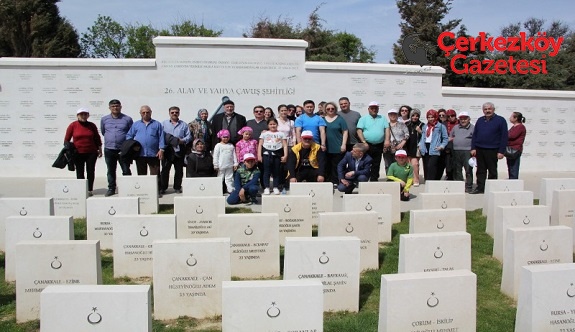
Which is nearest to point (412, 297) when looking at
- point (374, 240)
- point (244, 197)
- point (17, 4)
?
point (374, 240)

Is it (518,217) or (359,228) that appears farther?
(518,217)

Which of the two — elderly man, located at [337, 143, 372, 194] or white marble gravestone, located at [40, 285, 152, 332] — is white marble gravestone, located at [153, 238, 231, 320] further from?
elderly man, located at [337, 143, 372, 194]

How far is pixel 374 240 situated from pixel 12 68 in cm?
1061

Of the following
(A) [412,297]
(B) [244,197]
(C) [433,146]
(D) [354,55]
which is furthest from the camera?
(D) [354,55]

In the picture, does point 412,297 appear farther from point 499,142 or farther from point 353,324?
point 499,142

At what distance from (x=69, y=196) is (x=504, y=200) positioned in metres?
6.15

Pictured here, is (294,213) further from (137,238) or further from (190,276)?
(190,276)

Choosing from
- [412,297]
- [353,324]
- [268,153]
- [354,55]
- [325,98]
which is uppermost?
[354,55]

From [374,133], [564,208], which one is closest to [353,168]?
[374,133]

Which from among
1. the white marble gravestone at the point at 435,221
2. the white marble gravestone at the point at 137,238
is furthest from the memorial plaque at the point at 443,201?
the white marble gravestone at the point at 137,238

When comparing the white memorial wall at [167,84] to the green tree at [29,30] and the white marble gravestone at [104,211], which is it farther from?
the green tree at [29,30]

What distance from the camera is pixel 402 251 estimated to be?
4.52 metres

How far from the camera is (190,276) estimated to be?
166 inches

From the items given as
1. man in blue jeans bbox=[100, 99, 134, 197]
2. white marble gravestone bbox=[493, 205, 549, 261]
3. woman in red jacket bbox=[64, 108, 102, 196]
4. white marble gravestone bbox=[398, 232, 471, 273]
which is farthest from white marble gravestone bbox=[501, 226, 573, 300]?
woman in red jacket bbox=[64, 108, 102, 196]
